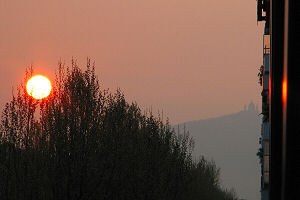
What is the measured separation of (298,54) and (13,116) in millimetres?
24370

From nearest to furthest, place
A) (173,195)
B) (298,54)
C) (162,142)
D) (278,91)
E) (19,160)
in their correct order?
(298,54)
(278,91)
(19,160)
(173,195)
(162,142)

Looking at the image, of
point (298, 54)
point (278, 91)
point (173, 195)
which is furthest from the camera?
point (173, 195)

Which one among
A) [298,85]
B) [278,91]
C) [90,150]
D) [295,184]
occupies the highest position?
[90,150]

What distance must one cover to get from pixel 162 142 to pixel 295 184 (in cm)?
3303

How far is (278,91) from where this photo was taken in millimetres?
6824

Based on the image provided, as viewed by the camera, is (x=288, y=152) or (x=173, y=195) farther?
(x=173, y=195)

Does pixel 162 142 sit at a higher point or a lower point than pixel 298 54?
higher

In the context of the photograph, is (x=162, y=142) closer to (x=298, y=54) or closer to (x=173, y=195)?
(x=173, y=195)

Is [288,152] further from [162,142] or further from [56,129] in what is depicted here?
[162,142]

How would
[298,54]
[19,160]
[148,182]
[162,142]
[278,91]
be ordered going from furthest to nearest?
[162,142], [148,182], [19,160], [278,91], [298,54]

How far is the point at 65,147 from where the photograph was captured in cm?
2800

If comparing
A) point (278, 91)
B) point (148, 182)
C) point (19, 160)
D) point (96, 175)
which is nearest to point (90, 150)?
point (96, 175)

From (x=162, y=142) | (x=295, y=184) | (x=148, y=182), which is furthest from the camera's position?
(x=162, y=142)

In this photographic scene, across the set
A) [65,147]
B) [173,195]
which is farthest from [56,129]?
→ [173,195]
